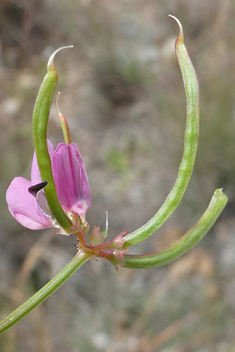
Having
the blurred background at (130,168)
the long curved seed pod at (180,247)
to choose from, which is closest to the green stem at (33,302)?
the long curved seed pod at (180,247)

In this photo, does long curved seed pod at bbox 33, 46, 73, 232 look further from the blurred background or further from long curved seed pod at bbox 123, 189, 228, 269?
the blurred background

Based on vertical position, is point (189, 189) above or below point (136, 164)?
below

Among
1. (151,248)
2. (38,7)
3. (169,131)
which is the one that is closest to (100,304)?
(151,248)

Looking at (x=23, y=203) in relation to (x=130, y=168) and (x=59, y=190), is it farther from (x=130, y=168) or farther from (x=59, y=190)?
(x=130, y=168)

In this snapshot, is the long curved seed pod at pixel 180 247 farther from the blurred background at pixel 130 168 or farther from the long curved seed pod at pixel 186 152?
the blurred background at pixel 130 168

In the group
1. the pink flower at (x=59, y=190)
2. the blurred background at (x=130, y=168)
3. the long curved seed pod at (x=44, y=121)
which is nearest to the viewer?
the long curved seed pod at (x=44, y=121)

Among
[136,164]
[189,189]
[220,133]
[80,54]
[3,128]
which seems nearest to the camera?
[220,133]

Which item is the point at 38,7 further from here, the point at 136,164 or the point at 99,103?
the point at 136,164
